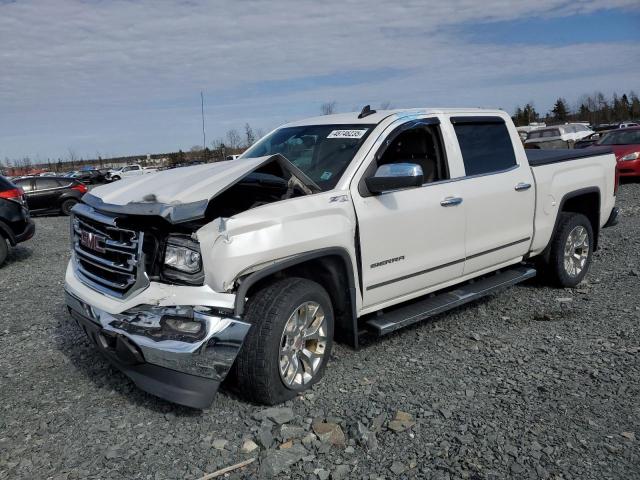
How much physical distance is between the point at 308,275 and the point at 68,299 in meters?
1.71

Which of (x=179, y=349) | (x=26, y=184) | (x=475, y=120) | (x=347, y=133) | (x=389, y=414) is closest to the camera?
(x=179, y=349)

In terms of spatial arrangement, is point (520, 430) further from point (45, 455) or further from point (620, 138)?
point (620, 138)

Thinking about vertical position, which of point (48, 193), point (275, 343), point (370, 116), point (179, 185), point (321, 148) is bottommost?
point (275, 343)

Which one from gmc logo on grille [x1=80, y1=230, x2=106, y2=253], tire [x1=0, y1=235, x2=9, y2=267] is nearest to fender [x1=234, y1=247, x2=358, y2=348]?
gmc logo on grille [x1=80, y1=230, x2=106, y2=253]

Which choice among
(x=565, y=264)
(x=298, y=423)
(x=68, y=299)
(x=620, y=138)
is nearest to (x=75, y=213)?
(x=68, y=299)

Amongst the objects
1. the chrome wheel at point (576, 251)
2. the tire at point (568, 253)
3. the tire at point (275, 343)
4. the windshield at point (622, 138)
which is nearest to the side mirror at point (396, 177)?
the tire at point (275, 343)

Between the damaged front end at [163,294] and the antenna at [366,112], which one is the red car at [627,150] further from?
the damaged front end at [163,294]

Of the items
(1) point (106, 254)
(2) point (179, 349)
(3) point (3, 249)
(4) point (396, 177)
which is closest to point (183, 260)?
(2) point (179, 349)

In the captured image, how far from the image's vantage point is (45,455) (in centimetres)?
339

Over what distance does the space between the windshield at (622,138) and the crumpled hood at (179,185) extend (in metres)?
15.4

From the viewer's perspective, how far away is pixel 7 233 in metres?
9.70

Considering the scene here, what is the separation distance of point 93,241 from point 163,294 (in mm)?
800

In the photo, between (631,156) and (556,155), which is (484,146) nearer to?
(556,155)

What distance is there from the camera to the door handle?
15.3ft
